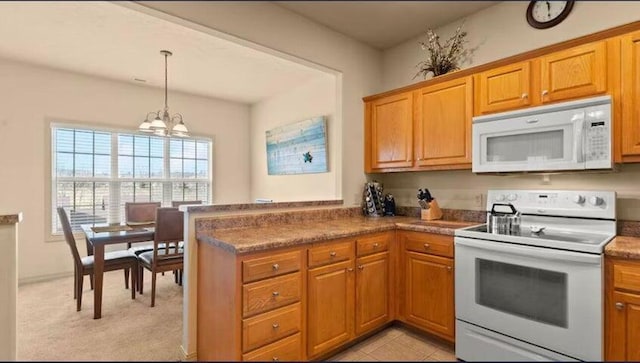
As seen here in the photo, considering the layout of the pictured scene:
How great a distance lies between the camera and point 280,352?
1719 mm

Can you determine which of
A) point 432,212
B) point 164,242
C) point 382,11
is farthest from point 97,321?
point 382,11

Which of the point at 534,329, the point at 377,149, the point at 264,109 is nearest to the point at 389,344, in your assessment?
the point at 534,329

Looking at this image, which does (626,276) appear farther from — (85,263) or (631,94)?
(85,263)

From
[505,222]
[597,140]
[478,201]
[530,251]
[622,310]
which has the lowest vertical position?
[622,310]

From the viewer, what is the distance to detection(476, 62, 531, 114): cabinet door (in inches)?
81.4

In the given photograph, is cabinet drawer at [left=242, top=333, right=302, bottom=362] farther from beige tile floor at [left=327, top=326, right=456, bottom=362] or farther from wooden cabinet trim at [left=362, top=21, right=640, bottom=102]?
wooden cabinet trim at [left=362, top=21, right=640, bottom=102]

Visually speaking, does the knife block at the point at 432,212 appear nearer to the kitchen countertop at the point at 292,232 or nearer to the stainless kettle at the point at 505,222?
the kitchen countertop at the point at 292,232

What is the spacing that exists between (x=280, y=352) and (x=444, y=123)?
2015 mm

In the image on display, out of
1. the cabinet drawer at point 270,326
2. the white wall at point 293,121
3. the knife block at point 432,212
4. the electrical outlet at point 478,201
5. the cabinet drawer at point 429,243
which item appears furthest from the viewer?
the white wall at point 293,121

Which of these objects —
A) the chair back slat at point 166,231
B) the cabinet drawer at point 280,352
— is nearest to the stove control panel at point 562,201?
the cabinet drawer at point 280,352

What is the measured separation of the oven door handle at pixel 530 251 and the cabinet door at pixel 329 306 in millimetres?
789

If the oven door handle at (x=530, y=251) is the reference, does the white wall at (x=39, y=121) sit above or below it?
above

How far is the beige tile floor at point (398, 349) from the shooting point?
203cm

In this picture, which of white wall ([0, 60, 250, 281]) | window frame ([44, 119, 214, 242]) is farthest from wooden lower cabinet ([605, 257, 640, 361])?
white wall ([0, 60, 250, 281])
